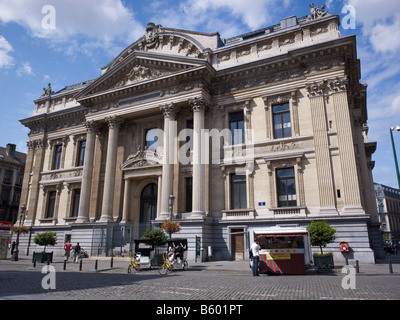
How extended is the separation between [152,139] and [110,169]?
4.85m

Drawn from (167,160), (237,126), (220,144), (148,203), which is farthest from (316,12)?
(148,203)

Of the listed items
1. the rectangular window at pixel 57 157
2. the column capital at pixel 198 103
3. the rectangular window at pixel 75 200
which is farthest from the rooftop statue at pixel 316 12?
the rectangular window at pixel 57 157

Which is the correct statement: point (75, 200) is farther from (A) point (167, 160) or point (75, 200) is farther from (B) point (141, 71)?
(B) point (141, 71)

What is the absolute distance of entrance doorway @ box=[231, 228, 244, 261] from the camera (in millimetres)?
24062

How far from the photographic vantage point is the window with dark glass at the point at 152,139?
30.2 meters

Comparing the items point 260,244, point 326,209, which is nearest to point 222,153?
point 326,209

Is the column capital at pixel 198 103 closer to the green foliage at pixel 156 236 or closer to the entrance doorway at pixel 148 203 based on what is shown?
the entrance doorway at pixel 148 203

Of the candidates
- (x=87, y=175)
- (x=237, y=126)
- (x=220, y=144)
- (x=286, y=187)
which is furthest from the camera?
(x=87, y=175)

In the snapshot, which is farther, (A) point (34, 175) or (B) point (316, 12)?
(A) point (34, 175)

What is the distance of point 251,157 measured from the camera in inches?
1000

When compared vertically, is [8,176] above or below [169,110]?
below

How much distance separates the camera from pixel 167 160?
26.7 metres
